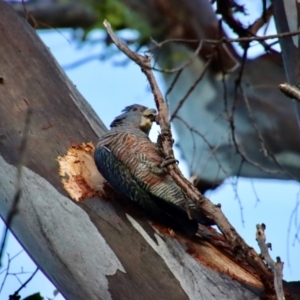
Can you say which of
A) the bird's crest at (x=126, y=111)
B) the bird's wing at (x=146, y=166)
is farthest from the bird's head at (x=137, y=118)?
the bird's wing at (x=146, y=166)

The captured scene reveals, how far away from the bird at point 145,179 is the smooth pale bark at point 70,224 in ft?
0.16

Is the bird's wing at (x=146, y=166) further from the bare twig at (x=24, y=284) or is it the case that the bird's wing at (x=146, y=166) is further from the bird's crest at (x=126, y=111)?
the bare twig at (x=24, y=284)

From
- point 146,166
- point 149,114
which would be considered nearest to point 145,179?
point 146,166

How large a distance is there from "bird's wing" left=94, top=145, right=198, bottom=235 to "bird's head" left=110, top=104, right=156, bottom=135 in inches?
9.9

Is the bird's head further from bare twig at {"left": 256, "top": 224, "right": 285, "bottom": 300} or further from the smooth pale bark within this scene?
bare twig at {"left": 256, "top": 224, "right": 285, "bottom": 300}

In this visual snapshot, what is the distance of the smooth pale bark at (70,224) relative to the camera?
1.66m

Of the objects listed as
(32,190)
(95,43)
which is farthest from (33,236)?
(95,43)

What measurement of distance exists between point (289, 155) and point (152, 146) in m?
1.87

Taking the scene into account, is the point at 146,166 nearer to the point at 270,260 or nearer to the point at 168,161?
the point at 168,161

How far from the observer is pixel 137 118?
2.04 m

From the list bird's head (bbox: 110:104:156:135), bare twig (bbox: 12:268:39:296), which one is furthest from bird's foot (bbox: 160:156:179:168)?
bare twig (bbox: 12:268:39:296)

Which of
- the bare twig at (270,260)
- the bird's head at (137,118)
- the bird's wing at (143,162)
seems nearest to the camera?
the bare twig at (270,260)

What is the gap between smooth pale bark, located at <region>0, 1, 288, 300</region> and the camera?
1.66m

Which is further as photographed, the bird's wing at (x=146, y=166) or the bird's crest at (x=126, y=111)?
the bird's crest at (x=126, y=111)
